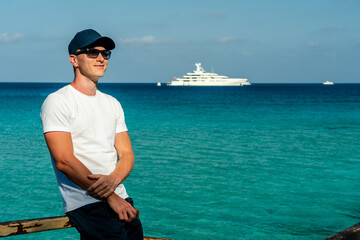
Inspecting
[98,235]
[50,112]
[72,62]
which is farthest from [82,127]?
[98,235]

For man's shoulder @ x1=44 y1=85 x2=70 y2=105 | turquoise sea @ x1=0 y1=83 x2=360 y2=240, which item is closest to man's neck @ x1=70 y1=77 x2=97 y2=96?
man's shoulder @ x1=44 y1=85 x2=70 y2=105

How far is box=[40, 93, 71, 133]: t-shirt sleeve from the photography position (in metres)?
2.33

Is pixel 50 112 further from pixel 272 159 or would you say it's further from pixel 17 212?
pixel 272 159

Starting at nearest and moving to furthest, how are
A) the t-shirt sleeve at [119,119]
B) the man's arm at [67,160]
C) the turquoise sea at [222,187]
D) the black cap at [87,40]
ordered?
1. the man's arm at [67,160]
2. the black cap at [87,40]
3. the t-shirt sleeve at [119,119]
4. the turquoise sea at [222,187]

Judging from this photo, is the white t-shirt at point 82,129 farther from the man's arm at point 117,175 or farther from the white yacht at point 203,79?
the white yacht at point 203,79

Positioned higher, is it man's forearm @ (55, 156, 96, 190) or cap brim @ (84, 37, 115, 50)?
cap brim @ (84, 37, 115, 50)

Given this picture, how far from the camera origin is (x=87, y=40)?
2.54 m

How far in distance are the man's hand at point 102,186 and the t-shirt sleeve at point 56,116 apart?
12.4 inches

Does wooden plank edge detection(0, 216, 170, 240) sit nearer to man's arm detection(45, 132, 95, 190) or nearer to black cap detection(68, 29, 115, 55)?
man's arm detection(45, 132, 95, 190)

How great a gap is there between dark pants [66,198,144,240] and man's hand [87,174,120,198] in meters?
0.06

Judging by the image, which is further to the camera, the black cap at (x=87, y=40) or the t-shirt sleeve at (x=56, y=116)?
the black cap at (x=87, y=40)

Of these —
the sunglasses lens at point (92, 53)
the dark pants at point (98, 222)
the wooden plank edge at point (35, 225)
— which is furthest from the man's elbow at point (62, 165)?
the sunglasses lens at point (92, 53)

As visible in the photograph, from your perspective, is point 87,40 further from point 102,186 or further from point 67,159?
point 102,186

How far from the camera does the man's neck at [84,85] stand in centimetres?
255
